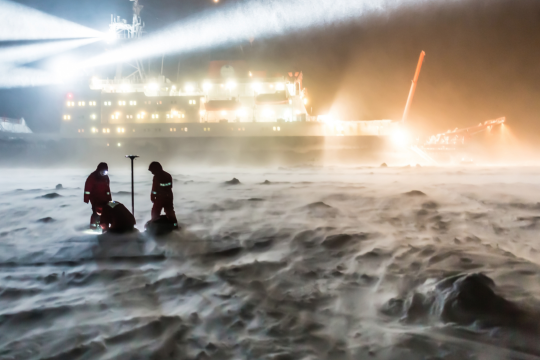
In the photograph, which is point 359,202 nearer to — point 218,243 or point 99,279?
point 218,243

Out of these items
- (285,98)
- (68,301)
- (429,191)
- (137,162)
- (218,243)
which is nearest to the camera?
(68,301)

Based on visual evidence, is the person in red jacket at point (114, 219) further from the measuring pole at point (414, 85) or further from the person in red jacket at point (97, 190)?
the measuring pole at point (414, 85)

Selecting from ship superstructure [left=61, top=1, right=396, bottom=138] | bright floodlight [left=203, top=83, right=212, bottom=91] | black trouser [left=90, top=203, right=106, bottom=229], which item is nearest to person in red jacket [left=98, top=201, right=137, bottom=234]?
black trouser [left=90, top=203, right=106, bottom=229]

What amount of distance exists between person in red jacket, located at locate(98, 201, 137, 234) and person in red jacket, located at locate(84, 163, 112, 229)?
0.28 meters

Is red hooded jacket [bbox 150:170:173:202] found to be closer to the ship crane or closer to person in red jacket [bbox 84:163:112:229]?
person in red jacket [bbox 84:163:112:229]

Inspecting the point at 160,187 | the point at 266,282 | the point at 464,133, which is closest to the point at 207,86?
the point at 160,187

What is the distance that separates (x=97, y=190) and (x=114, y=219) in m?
0.67

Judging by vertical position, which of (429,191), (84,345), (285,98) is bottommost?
(84,345)

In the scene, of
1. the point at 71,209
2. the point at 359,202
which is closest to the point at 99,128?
the point at 71,209

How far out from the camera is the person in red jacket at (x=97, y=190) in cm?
553

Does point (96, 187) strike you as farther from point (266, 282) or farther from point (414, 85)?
point (414, 85)

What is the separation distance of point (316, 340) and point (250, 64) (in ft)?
108

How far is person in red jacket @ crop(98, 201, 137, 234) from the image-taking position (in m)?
5.36

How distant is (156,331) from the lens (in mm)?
2961
